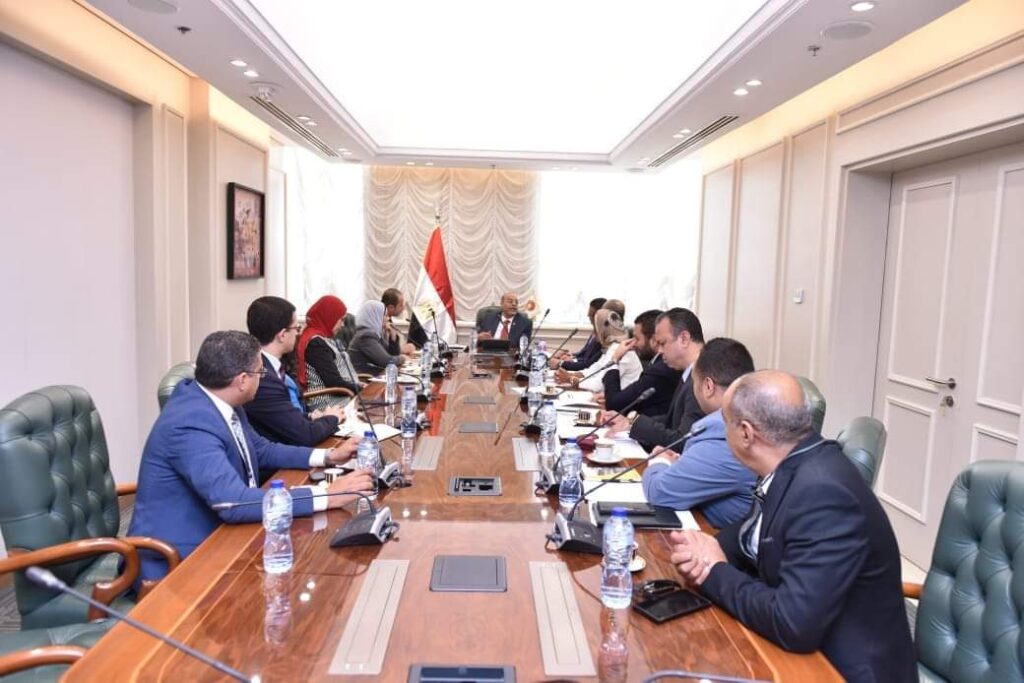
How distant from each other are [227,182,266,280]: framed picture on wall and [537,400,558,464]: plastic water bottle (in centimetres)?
316

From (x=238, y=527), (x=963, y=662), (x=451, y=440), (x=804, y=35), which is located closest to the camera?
(x=963, y=662)

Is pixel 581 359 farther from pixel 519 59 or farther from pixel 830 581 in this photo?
pixel 830 581

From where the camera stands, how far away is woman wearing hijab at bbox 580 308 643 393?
12.4 feet

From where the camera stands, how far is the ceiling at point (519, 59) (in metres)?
2.95

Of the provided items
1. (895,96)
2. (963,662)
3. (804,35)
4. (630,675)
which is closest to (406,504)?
(630,675)

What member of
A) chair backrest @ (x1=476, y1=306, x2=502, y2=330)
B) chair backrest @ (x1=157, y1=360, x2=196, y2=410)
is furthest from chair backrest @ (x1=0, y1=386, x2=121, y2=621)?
chair backrest @ (x1=476, y1=306, x2=502, y2=330)

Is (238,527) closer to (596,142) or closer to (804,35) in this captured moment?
(804,35)

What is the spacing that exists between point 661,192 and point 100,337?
5.45 metres

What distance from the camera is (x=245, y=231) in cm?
504

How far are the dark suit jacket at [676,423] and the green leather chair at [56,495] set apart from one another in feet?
5.22

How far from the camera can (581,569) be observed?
4.67 ft

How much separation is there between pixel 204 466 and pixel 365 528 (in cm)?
47

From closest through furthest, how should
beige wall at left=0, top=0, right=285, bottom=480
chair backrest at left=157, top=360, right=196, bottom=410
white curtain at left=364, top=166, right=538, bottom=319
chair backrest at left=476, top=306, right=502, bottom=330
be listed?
chair backrest at left=157, top=360, right=196, bottom=410 → beige wall at left=0, top=0, right=285, bottom=480 → chair backrest at left=476, top=306, right=502, bottom=330 → white curtain at left=364, top=166, right=538, bottom=319

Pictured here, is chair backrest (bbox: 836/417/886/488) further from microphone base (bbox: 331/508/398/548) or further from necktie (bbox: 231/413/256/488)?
necktie (bbox: 231/413/256/488)
